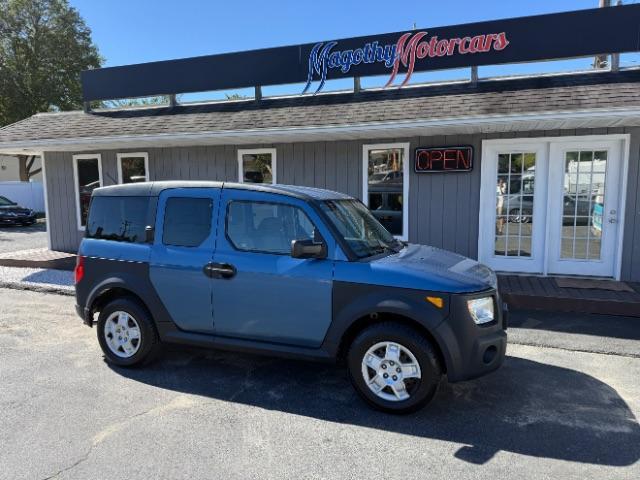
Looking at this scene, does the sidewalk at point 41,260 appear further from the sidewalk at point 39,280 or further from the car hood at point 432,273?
the car hood at point 432,273

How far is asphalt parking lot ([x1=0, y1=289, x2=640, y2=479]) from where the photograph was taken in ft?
9.96

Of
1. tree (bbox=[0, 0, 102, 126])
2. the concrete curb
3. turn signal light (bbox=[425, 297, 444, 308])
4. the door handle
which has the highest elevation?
tree (bbox=[0, 0, 102, 126])

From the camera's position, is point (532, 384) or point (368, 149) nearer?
point (532, 384)

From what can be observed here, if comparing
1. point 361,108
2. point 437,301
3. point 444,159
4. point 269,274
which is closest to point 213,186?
point 269,274

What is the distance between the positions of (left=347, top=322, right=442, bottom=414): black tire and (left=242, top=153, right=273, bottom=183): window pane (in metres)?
6.41

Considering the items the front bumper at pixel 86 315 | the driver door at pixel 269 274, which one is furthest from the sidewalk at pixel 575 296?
the front bumper at pixel 86 315

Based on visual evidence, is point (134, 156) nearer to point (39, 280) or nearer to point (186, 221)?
point (39, 280)

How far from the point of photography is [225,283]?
13.7 ft

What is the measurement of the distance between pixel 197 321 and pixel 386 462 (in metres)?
2.15

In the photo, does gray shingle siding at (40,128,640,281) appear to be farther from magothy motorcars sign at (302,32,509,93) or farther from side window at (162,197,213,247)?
side window at (162,197,213,247)

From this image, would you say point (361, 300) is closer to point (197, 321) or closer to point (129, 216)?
point (197, 321)

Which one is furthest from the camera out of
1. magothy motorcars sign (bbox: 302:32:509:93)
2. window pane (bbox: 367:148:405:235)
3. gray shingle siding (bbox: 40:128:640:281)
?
window pane (bbox: 367:148:405:235)

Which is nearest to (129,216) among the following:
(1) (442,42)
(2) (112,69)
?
(1) (442,42)

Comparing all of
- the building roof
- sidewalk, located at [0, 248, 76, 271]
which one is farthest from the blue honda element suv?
sidewalk, located at [0, 248, 76, 271]
